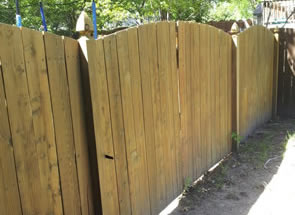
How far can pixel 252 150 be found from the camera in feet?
16.0

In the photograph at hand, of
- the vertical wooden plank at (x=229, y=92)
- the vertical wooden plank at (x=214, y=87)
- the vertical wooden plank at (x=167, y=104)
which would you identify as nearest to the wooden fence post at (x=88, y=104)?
the vertical wooden plank at (x=167, y=104)

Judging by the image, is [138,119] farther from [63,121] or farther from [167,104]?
[63,121]

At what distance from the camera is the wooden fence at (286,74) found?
6598 mm

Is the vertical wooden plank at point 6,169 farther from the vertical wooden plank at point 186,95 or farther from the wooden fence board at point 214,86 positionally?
the wooden fence board at point 214,86

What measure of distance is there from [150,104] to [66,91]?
38.8 inches

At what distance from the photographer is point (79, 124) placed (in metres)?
2.08

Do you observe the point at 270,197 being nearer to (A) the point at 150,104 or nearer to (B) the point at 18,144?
(A) the point at 150,104

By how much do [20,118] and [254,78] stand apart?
4.62 m

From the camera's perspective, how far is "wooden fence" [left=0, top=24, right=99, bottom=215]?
1590 millimetres

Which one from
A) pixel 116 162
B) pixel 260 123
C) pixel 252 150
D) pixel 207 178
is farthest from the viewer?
pixel 260 123

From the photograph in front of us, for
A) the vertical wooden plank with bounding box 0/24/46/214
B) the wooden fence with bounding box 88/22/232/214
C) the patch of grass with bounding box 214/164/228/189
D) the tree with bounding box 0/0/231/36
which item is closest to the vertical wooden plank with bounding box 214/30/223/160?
the wooden fence with bounding box 88/22/232/214

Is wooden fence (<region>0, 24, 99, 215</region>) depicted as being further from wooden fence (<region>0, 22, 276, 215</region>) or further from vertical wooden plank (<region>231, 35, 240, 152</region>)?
vertical wooden plank (<region>231, 35, 240, 152</region>)

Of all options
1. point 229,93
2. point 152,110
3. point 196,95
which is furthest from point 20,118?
point 229,93

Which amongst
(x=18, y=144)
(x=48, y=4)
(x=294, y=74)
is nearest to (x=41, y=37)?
(x=18, y=144)
